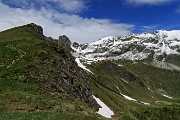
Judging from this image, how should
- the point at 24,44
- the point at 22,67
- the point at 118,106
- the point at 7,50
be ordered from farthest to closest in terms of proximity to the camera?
1. the point at 118,106
2. the point at 24,44
3. the point at 7,50
4. the point at 22,67

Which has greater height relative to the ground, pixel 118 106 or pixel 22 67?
pixel 22 67

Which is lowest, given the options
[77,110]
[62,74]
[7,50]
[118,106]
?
[118,106]

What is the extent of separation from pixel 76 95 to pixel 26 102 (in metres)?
22.0

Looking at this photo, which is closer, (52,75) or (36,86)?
(36,86)

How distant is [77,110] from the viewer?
53.9 m

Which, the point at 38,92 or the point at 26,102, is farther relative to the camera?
the point at 38,92

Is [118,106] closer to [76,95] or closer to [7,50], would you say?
[76,95]

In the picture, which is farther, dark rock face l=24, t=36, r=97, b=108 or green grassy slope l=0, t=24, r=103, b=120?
dark rock face l=24, t=36, r=97, b=108

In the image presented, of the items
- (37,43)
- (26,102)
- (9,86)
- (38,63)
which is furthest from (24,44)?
(26,102)

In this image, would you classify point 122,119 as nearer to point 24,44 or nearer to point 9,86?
point 9,86

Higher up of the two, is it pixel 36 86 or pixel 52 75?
pixel 52 75

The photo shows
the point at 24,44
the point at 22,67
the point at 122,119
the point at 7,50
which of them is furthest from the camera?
the point at 24,44

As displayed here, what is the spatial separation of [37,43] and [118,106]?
32.7m

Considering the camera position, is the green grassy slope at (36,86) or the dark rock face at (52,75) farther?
the dark rock face at (52,75)
